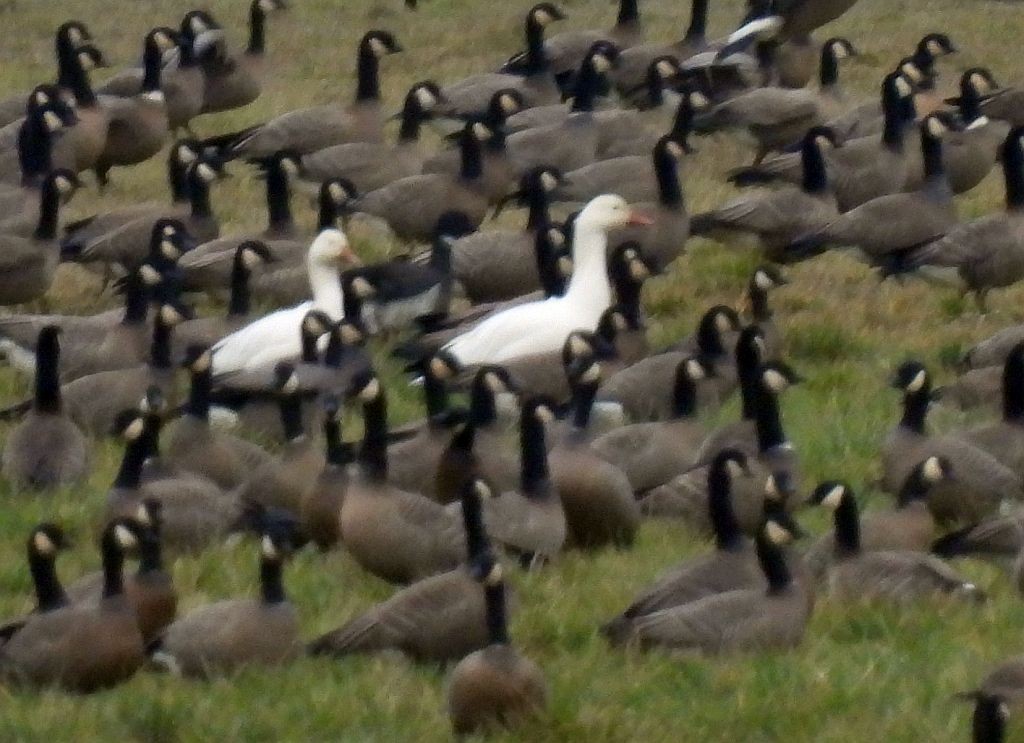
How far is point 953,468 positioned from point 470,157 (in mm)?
5075

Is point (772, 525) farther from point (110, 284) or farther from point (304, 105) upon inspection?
point (304, 105)

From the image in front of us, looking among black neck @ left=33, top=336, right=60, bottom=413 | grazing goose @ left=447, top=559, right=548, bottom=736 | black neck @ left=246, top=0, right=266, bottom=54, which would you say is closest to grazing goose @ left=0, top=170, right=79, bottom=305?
black neck @ left=33, top=336, right=60, bottom=413

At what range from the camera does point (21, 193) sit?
13.4 meters

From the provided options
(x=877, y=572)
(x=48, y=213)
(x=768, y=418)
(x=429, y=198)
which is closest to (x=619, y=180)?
(x=429, y=198)

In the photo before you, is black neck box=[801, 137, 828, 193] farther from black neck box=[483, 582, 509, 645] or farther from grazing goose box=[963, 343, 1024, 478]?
black neck box=[483, 582, 509, 645]

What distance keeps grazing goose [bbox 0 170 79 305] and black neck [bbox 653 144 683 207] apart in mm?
3110

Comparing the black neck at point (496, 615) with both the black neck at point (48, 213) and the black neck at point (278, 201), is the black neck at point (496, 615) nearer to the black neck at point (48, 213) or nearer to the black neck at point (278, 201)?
the black neck at point (48, 213)

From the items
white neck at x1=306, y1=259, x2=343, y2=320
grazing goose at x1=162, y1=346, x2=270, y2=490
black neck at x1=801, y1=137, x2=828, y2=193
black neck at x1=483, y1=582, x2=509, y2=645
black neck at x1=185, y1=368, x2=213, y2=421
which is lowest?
black neck at x1=801, y1=137, x2=828, y2=193

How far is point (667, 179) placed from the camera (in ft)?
43.3

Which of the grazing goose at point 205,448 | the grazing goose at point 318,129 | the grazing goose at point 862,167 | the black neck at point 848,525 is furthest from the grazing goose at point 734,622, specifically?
the grazing goose at point 318,129

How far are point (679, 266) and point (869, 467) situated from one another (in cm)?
370

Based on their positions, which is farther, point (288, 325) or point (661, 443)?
point (288, 325)

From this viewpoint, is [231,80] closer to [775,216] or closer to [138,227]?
[138,227]

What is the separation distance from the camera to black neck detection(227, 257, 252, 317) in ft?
37.9
